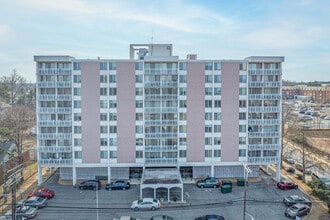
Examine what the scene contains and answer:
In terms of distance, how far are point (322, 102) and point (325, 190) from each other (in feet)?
406

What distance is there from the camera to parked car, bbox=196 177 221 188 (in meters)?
39.5

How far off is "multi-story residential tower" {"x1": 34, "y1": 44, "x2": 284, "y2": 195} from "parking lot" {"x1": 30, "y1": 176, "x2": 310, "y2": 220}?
3932 millimetres

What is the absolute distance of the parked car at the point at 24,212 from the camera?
28969 mm

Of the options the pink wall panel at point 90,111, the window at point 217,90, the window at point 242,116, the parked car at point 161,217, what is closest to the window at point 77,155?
the pink wall panel at point 90,111

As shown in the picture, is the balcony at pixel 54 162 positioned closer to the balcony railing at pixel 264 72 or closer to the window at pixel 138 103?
the window at pixel 138 103

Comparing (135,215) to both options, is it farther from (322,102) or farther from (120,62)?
(322,102)

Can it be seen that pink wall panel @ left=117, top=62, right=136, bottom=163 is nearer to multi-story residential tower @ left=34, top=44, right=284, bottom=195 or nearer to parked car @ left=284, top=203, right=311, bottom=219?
multi-story residential tower @ left=34, top=44, right=284, bottom=195

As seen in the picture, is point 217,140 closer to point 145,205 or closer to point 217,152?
point 217,152

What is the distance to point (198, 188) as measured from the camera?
129ft

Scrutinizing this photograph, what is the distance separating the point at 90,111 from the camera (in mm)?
40688

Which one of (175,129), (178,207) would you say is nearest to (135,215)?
(178,207)

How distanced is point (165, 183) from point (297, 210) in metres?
14.3

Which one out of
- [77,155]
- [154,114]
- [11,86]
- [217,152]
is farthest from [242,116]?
[11,86]

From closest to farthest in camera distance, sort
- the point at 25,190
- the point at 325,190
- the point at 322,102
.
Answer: the point at 325,190 < the point at 25,190 < the point at 322,102
